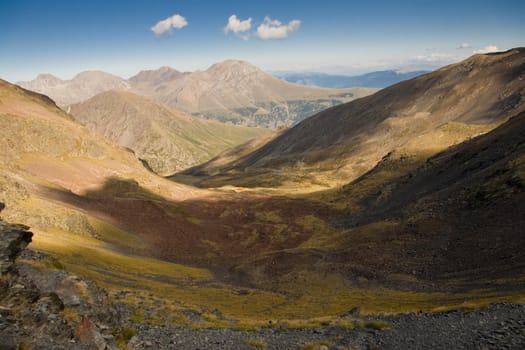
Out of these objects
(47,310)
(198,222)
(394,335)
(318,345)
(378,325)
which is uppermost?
(47,310)

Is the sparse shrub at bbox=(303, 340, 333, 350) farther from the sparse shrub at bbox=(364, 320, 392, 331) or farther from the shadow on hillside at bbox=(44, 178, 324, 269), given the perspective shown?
the shadow on hillside at bbox=(44, 178, 324, 269)

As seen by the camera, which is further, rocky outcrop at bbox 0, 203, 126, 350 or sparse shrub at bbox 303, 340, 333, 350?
sparse shrub at bbox 303, 340, 333, 350

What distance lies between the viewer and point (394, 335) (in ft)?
91.0

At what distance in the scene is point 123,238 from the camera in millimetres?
79750

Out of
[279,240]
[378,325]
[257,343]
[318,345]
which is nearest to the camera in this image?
[318,345]

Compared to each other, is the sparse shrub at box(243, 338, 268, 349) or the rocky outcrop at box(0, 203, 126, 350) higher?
the rocky outcrop at box(0, 203, 126, 350)

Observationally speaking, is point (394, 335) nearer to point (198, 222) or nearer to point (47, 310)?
point (47, 310)

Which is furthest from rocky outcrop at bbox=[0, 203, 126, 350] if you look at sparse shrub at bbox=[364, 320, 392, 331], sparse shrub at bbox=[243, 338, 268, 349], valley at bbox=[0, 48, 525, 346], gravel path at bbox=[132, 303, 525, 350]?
sparse shrub at bbox=[364, 320, 392, 331]

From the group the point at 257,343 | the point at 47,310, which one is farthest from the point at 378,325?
the point at 47,310

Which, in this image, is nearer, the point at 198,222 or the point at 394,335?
the point at 394,335

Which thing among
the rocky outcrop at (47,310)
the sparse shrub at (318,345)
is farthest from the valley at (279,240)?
the rocky outcrop at (47,310)

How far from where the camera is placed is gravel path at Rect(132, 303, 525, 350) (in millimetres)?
24016

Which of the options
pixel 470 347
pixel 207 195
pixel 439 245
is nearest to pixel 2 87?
pixel 207 195

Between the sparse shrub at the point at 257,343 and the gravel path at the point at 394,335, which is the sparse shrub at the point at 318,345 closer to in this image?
the gravel path at the point at 394,335
